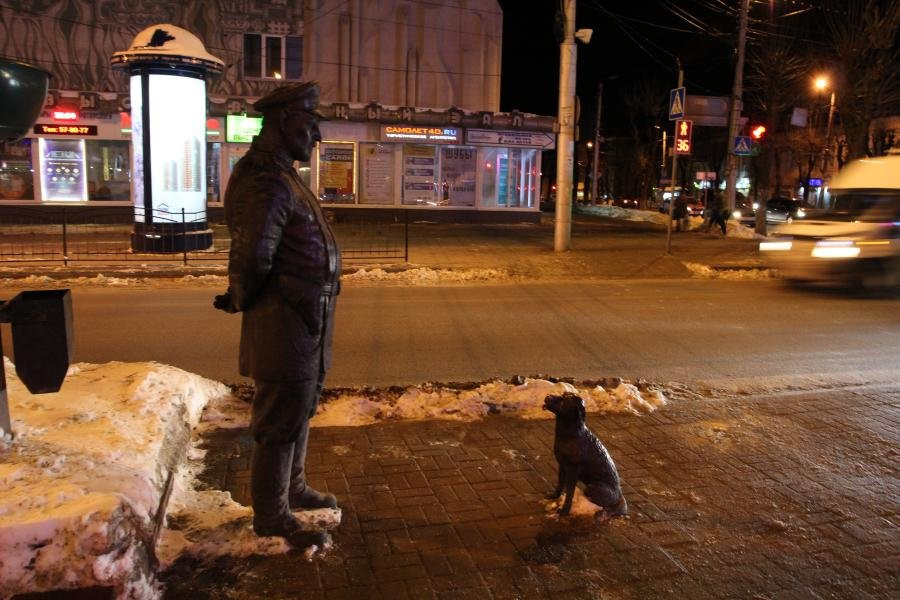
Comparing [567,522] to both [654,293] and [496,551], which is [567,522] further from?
[654,293]

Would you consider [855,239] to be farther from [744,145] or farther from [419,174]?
[419,174]

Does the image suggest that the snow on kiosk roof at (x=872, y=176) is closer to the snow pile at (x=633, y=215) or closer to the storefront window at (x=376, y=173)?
the storefront window at (x=376, y=173)

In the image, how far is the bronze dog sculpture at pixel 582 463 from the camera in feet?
13.9

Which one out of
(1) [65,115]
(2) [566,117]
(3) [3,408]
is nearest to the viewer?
(3) [3,408]

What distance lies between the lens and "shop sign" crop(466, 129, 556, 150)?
30375 mm

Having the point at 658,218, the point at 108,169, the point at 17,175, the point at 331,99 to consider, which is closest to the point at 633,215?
the point at 658,218

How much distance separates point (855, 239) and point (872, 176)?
1677 mm

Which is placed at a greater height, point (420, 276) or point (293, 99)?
point (293, 99)

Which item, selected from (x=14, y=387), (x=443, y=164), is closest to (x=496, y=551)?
(x=14, y=387)

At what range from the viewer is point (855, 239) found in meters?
13.0

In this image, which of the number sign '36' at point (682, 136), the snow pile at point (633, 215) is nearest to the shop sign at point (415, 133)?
the snow pile at point (633, 215)

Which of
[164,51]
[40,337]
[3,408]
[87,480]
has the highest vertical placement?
[164,51]

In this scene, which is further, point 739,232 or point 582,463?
point 739,232

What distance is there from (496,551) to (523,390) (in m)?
2.51
